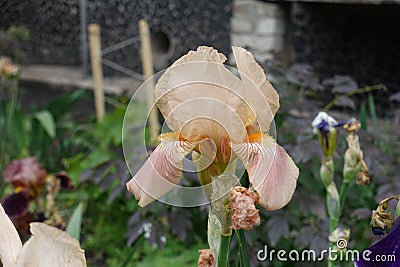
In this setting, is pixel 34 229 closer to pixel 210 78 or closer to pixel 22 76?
pixel 210 78

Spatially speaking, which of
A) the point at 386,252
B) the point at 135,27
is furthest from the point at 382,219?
the point at 135,27

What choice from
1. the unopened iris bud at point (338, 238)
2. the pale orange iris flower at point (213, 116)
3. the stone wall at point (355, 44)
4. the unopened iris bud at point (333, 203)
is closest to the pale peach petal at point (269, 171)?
the pale orange iris flower at point (213, 116)

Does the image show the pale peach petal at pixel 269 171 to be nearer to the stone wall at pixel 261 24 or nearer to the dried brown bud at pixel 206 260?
the dried brown bud at pixel 206 260

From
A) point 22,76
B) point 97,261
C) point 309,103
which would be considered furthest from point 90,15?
point 309,103

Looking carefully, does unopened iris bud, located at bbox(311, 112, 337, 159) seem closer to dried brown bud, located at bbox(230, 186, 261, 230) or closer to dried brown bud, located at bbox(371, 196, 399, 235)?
dried brown bud, located at bbox(371, 196, 399, 235)

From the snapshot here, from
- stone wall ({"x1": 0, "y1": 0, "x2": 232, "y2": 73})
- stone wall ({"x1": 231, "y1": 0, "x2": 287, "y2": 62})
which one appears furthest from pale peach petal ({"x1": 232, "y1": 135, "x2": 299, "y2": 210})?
stone wall ({"x1": 0, "y1": 0, "x2": 232, "y2": 73})

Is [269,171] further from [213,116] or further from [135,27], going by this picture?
[135,27]
